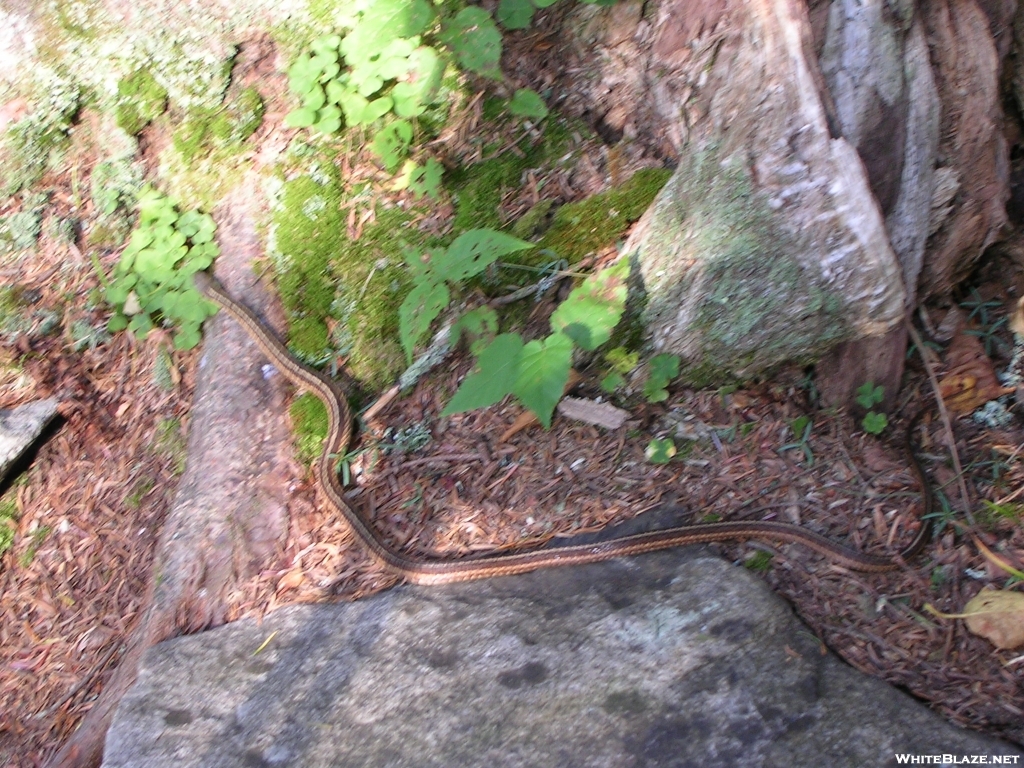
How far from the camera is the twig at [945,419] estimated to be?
3051 mm

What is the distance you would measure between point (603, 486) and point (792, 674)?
1139mm

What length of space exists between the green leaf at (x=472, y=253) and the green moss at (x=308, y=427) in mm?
1189

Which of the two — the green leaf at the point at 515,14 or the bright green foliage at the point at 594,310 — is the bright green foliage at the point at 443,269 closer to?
the bright green foliage at the point at 594,310

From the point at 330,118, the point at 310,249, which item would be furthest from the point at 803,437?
the point at 330,118

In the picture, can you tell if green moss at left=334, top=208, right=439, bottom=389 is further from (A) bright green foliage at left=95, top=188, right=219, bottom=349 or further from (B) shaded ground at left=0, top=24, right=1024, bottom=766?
(A) bright green foliage at left=95, top=188, right=219, bottom=349

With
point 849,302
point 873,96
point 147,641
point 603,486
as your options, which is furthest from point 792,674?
point 147,641

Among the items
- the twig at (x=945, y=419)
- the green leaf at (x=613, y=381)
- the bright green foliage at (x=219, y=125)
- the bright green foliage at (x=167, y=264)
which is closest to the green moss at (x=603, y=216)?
the green leaf at (x=613, y=381)

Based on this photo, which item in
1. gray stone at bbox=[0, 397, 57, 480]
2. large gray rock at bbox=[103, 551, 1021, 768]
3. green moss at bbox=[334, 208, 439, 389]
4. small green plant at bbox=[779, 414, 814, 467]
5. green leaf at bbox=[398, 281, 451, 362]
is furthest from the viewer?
gray stone at bbox=[0, 397, 57, 480]

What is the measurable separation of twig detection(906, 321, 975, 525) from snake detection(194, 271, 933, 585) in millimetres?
130

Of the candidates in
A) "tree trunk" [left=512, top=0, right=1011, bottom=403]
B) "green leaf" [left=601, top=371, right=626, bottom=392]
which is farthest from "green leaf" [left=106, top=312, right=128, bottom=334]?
"tree trunk" [left=512, top=0, right=1011, bottom=403]

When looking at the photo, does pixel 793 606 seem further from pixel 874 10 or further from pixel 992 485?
pixel 874 10

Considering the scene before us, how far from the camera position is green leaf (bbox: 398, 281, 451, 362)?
319 centimetres

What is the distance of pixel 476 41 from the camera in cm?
341

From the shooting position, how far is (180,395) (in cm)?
436
